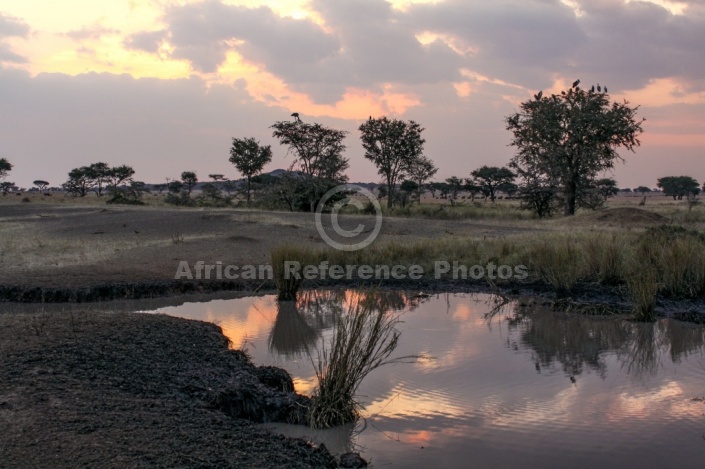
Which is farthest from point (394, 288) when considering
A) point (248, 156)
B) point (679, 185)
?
point (679, 185)

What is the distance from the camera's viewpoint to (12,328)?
748 centimetres

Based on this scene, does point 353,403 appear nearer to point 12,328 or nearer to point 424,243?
point 12,328

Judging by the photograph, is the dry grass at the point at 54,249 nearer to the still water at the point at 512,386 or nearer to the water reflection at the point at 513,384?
the water reflection at the point at 513,384

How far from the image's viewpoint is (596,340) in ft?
30.2

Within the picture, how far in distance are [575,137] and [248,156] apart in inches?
1068

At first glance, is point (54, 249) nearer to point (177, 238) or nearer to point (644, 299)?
point (177, 238)

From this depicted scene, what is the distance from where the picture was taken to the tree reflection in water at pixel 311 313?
8.87 meters

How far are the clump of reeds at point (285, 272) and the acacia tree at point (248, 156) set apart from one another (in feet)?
129

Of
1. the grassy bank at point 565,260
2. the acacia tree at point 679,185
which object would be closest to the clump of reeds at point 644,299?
the grassy bank at point 565,260

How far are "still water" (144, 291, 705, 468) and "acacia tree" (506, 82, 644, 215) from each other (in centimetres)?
2437

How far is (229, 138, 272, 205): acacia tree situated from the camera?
51.2 metres

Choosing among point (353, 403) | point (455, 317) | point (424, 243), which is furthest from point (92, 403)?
point (424, 243)

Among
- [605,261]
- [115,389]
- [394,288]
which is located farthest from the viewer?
[394,288]

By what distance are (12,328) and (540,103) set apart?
1282 inches
